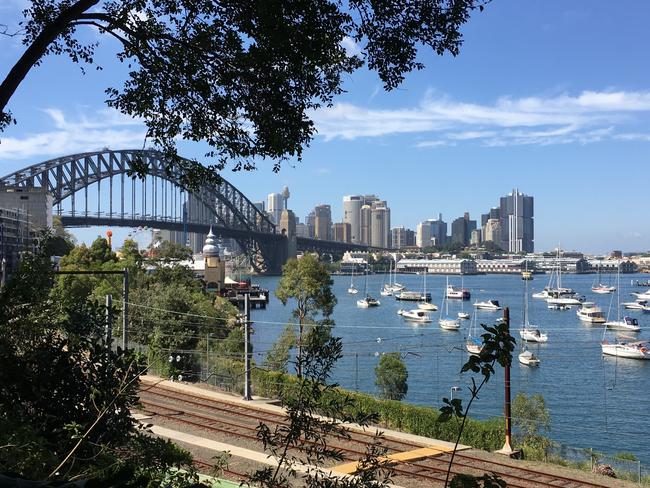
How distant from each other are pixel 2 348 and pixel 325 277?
2635 centimetres

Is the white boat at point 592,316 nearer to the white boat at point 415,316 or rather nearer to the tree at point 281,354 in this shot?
the white boat at point 415,316

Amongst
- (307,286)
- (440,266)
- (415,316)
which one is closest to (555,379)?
(307,286)

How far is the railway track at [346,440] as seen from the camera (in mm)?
13133

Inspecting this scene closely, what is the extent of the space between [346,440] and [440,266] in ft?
530

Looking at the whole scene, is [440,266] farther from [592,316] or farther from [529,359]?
[529,359]

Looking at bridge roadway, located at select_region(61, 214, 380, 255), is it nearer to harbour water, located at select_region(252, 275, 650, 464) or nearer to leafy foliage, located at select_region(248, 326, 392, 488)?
harbour water, located at select_region(252, 275, 650, 464)

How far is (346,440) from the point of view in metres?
13.0

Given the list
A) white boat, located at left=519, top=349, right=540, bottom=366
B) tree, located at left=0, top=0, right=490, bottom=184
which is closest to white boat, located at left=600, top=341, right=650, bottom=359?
white boat, located at left=519, top=349, right=540, bottom=366

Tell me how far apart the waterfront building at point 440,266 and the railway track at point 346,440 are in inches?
6070

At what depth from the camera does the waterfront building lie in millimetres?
171875

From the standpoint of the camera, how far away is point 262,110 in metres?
5.64

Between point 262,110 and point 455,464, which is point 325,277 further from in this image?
point 262,110

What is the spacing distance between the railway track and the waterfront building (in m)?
154

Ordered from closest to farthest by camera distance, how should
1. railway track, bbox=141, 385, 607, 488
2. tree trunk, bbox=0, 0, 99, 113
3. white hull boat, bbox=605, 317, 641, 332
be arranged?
tree trunk, bbox=0, 0, 99, 113
railway track, bbox=141, 385, 607, 488
white hull boat, bbox=605, 317, 641, 332
